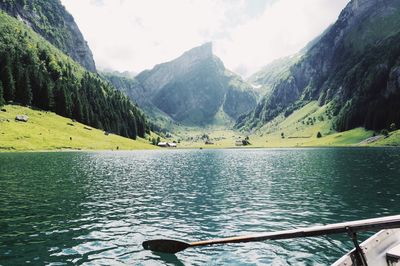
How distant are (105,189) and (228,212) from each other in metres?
21.8

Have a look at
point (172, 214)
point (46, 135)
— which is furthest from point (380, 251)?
point (46, 135)

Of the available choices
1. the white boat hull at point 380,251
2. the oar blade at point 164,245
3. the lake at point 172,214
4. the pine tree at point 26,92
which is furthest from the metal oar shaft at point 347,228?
the pine tree at point 26,92

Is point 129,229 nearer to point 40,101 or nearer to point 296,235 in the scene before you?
point 296,235

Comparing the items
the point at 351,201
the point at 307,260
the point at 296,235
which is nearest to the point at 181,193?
the point at 351,201

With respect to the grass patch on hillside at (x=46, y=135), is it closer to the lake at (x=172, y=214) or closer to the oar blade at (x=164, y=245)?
the lake at (x=172, y=214)

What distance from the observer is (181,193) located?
47219mm

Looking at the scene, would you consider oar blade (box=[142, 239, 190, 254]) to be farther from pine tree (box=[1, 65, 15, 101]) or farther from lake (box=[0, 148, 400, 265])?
pine tree (box=[1, 65, 15, 101])

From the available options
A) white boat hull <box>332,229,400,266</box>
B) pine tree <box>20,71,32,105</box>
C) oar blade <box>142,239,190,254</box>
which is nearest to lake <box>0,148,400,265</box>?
oar blade <box>142,239,190,254</box>

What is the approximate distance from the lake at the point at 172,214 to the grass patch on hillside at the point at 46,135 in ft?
266

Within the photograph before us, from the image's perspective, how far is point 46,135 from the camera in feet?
488

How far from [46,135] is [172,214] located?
132 meters

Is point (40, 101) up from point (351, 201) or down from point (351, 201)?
up

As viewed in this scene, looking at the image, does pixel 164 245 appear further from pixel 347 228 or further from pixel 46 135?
pixel 46 135

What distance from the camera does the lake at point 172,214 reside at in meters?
21.6
